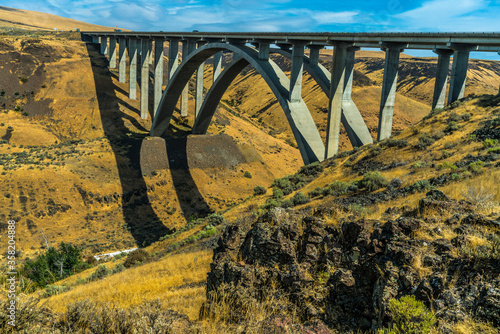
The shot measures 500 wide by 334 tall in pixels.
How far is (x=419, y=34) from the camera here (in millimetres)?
18203

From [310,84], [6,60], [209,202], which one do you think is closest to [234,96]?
[310,84]

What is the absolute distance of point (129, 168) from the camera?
130ft

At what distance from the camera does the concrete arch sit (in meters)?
23.9

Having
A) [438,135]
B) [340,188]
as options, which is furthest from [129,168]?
[438,135]

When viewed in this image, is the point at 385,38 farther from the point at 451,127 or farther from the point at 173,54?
the point at 173,54

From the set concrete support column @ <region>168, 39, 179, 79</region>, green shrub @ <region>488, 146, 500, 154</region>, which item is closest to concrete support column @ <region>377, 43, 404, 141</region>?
green shrub @ <region>488, 146, 500, 154</region>

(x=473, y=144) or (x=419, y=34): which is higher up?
(x=419, y=34)

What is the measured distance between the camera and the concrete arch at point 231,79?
2391 cm

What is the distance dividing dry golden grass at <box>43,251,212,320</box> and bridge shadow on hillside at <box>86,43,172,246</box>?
1324 cm

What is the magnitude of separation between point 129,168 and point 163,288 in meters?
31.2

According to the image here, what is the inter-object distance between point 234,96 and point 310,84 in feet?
89.3

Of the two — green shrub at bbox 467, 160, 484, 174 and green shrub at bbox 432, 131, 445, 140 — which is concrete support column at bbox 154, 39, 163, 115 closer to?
green shrub at bbox 432, 131, 445, 140

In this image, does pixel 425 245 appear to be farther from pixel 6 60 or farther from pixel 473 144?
pixel 6 60

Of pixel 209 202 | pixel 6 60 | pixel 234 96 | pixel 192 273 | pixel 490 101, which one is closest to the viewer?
pixel 192 273
